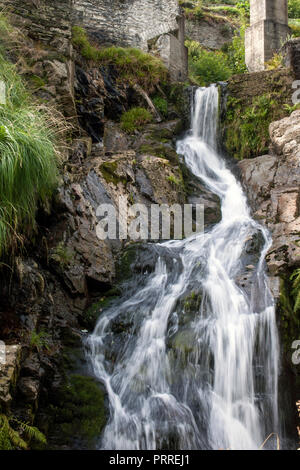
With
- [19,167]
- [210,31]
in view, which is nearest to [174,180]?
[19,167]

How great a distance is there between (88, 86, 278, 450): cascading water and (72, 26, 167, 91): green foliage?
6.41 m

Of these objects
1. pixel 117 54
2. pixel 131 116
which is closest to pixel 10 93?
pixel 131 116

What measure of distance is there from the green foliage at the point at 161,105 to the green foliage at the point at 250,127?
1640 millimetres

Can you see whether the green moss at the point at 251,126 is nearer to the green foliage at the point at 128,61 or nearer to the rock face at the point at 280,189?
the rock face at the point at 280,189

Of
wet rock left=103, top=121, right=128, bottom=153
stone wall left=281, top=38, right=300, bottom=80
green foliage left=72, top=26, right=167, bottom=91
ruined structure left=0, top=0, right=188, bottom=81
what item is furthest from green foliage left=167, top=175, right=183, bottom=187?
ruined structure left=0, top=0, right=188, bottom=81

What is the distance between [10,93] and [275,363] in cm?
446

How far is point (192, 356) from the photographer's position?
5305mm

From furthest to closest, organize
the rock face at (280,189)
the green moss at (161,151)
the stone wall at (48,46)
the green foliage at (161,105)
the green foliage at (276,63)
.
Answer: the green foliage at (276,63), the green foliage at (161,105), the green moss at (161,151), the stone wall at (48,46), the rock face at (280,189)

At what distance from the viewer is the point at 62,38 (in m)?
8.62

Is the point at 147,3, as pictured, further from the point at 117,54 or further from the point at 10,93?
the point at 10,93

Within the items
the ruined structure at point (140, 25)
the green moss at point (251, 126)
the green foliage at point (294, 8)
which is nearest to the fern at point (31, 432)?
the green moss at point (251, 126)

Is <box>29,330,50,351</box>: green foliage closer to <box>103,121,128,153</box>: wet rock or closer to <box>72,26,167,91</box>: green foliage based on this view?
<box>103,121,128,153</box>: wet rock

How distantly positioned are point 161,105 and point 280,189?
4.80m

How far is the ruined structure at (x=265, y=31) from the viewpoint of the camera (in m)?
15.1
